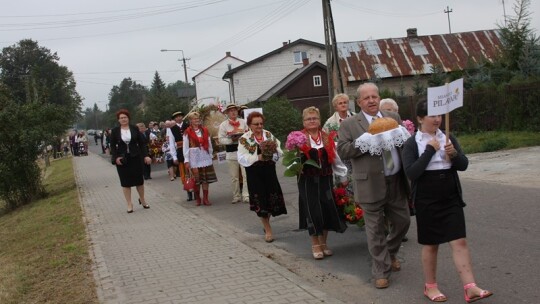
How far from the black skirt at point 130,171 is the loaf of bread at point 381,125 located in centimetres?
704

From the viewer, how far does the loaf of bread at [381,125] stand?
16.9 ft

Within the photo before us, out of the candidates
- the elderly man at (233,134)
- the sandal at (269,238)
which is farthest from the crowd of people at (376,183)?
the elderly man at (233,134)

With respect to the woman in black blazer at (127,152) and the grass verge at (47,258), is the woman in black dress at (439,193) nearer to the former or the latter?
the grass verge at (47,258)

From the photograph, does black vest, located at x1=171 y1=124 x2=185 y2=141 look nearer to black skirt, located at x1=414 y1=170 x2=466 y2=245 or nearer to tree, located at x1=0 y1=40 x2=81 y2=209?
tree, located at x1=0 y1=40 x2=81 y2=209

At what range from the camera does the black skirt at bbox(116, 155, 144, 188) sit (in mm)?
11219

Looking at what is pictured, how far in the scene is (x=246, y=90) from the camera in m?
56.8

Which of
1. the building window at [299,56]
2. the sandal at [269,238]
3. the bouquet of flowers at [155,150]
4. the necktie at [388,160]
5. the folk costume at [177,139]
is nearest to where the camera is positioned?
the necktie at [388,160]

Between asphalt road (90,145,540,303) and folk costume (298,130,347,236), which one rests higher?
folk costume (298,130,347,236)

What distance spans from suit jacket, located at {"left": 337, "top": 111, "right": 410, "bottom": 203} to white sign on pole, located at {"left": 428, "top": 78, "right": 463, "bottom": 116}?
0.88 meters

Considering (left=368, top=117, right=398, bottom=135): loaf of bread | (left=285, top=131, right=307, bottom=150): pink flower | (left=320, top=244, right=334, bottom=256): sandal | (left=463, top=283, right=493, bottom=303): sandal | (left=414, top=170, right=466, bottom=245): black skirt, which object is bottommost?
(left=320, top=244, right=334, bottom=256): sandal

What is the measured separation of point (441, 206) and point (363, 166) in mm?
943

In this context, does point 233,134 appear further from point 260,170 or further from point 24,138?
point 24,138

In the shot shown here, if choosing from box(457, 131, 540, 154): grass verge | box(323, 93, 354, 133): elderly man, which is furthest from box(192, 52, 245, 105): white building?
box(323, 93, 354, 133): elderly man

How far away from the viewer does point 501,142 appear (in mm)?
16812
